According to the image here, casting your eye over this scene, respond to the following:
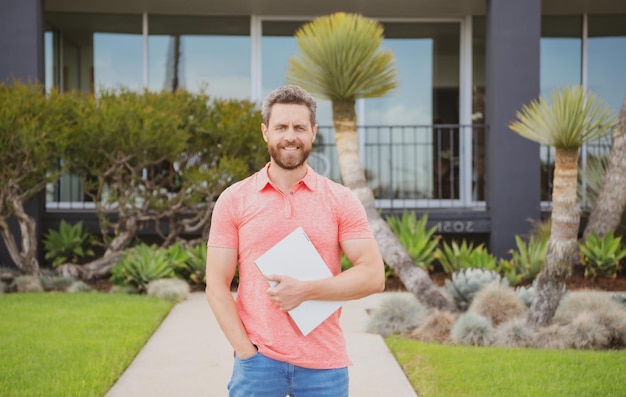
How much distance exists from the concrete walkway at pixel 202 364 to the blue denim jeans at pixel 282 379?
2408mm

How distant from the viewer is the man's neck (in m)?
2.44

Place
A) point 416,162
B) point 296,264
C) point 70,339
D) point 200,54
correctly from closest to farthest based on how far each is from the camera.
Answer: point 296,264, point 70,339, point 416,162, point 200,54

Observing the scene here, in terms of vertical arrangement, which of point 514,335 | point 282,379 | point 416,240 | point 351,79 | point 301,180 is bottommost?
point 514,335

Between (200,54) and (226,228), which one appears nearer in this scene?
(226,228)

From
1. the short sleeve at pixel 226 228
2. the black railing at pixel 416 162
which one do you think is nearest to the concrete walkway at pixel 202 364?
the short sleeve at pixel 226 228

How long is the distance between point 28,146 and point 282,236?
6.32m

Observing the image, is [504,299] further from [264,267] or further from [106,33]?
[106,33]

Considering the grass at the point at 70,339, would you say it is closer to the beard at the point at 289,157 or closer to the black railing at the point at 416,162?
the beard at the point at 289,157

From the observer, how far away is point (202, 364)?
544cm

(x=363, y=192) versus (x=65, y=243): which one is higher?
(x=363, y=192)

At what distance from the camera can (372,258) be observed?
7.94ft

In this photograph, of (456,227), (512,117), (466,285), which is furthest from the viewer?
(456,227)

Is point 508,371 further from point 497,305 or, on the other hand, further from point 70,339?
point 70,339

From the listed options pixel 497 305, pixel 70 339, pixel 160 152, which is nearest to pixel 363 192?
pixel 497 305
